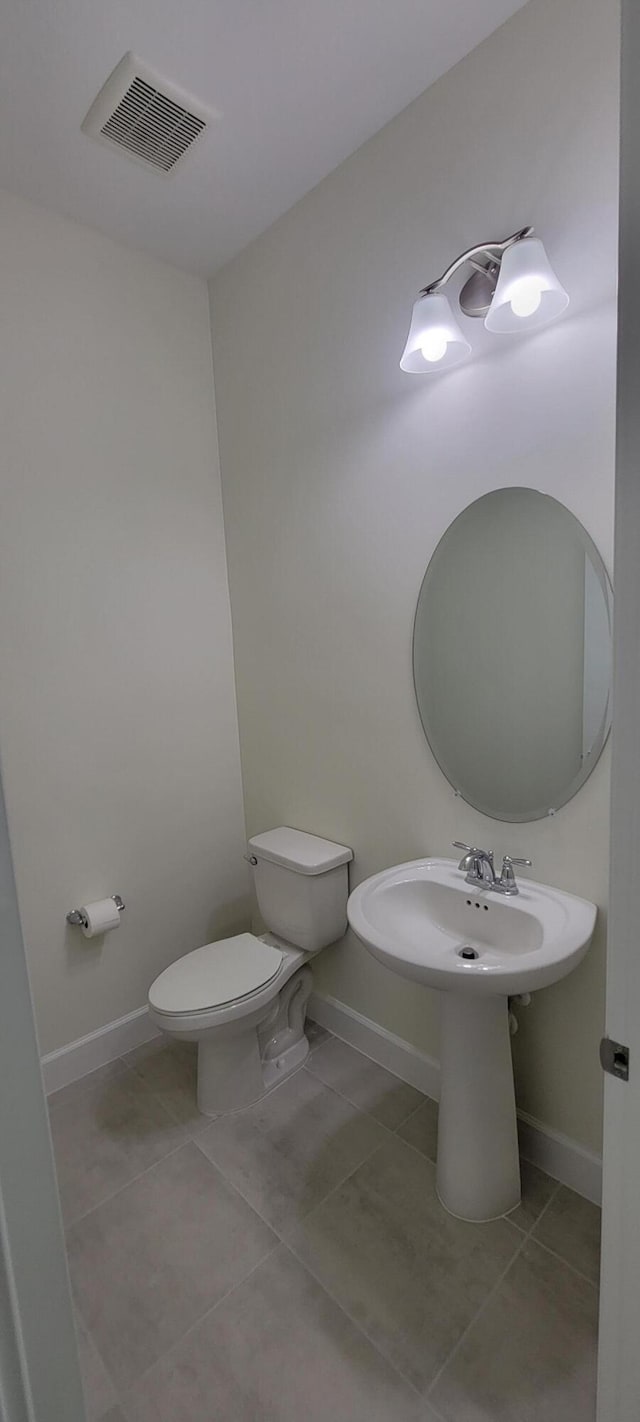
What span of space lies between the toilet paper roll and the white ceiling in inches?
84.6

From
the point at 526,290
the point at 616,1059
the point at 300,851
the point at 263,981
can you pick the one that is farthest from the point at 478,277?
the point at 263,981

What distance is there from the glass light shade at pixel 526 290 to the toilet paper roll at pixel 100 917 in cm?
196

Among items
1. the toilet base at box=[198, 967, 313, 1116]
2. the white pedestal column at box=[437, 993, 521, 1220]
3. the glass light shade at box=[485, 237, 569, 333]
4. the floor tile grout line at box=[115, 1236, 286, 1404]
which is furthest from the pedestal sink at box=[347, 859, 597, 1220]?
the glass light shade at box=[485, 237, 569, 333]

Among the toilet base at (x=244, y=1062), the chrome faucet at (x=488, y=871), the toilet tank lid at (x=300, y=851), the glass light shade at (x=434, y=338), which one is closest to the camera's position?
the glass light shade at (x=434, y=338)

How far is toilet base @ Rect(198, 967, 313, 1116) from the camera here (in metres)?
1.80

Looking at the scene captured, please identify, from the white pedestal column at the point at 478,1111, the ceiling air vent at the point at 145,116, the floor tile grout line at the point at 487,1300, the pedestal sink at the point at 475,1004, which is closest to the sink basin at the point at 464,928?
the pedestal sink at the point at 475,1004

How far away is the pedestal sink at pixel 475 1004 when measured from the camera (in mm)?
1348

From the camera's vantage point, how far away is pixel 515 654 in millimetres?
1492

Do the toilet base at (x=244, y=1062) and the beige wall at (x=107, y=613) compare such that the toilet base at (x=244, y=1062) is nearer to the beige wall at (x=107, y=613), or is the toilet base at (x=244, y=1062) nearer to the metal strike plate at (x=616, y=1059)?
the beige wall at (x=107, y=613)

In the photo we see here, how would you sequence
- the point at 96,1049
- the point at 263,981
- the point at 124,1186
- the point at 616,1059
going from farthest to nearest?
the point at 96,1049 → the point at 263,981 → the point at 124,1186 → the point at 616,1059

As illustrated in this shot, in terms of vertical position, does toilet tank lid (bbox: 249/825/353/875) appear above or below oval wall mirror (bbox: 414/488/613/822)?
below

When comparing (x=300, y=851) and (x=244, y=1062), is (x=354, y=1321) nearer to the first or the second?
(x=244, y=1062)

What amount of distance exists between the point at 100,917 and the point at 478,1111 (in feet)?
4.08

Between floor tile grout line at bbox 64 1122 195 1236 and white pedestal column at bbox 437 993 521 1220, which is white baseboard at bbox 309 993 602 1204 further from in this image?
floor tile grout line at bbox 64 1122 195 1236
